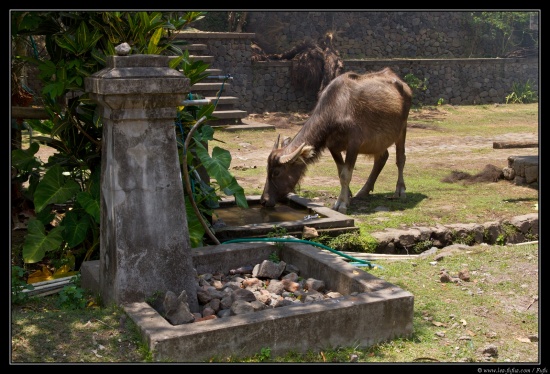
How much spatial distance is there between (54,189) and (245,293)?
2261 millimetres

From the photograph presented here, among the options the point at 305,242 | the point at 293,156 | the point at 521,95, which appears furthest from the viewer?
the point at 521,95

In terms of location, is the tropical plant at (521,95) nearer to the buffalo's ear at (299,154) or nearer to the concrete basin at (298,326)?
the buffalo's ear at (299,154)

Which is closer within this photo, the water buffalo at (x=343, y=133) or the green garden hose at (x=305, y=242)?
the green garden hose at (x=305, y=242)

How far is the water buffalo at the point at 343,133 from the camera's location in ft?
31.9

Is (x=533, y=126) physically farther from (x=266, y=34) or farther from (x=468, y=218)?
(x=468, y=218)

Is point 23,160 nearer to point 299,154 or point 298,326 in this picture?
point 298,326

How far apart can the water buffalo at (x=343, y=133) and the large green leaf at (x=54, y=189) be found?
337 cm

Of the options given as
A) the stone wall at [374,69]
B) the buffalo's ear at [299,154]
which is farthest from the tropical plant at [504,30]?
the buffalo's ear at [299,154]

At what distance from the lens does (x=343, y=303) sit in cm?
503

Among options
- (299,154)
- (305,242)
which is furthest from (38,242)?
(299,154)

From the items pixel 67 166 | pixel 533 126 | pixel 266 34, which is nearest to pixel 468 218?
pixel 67 166

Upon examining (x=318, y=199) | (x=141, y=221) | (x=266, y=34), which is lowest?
(x=318, y=199)

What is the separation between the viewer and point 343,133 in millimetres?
9969

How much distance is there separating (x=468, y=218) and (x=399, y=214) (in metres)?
0.88
